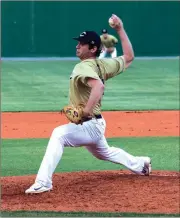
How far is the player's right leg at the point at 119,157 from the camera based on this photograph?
7773 mm

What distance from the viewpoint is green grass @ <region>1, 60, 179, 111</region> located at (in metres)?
16.9

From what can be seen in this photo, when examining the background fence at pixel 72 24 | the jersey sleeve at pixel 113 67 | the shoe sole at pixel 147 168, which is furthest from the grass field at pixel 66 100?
the background fence at pixel 72 24

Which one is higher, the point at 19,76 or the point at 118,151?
the point at 118,151

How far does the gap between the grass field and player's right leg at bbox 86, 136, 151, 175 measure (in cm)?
105

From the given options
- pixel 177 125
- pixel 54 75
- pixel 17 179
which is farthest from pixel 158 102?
pixel 17 179

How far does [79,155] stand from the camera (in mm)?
10336

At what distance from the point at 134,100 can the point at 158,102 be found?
66cm

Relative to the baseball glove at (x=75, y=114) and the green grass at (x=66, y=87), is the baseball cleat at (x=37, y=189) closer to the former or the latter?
the baseball glove at (x=75, y=114)

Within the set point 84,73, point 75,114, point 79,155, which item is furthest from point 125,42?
point 79,155

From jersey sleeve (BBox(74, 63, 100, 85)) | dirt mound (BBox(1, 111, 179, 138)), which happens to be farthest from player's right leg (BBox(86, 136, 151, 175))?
dirt mound (BBox(1, 111, 179, 138))

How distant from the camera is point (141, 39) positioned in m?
35.0

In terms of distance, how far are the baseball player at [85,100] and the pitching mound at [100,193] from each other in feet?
0.85

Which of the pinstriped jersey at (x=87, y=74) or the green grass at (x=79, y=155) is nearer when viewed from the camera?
the pinstriped jersey at (x=87, y=74)

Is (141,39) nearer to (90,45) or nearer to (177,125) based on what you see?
(177,125)
